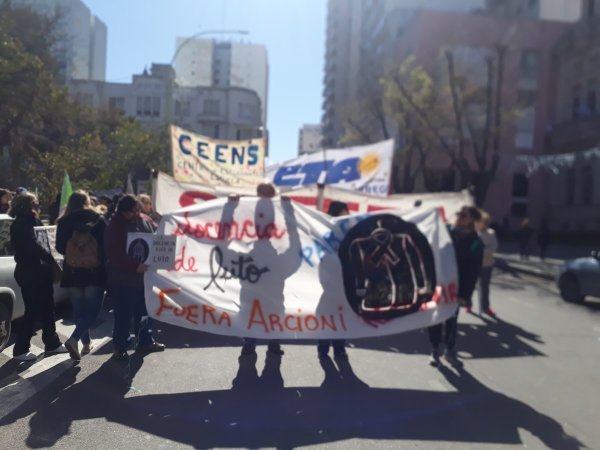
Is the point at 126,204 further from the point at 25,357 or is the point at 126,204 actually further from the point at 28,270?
the point at 25,357

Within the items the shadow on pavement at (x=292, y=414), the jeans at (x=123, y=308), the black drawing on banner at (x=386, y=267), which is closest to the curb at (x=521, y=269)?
the black drawing on banner at (x=386, y=267)

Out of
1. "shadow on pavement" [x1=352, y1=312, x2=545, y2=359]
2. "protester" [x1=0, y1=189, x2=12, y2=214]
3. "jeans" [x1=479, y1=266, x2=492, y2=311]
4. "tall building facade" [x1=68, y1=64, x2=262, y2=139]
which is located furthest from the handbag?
"tall building facade" [x1=68, y1=64, x2=262, y2=139]

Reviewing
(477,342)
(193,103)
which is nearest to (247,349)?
(477,342)

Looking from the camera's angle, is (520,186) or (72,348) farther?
(520,186)

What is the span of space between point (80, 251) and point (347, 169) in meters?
4.96

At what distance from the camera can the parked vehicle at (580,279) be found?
1227 centimetres

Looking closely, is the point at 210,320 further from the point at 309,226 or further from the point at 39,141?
the point at 39,141

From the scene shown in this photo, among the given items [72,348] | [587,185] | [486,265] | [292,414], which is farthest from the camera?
[587,185]

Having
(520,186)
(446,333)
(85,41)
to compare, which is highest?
(85,41)

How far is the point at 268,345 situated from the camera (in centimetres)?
705

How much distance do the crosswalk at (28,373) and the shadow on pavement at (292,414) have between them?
0.29m

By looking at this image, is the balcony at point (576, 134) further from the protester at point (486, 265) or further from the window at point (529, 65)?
the protester at point (486, 265)

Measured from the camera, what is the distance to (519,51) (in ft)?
136

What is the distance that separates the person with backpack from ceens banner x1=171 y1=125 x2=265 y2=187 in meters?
3.78
